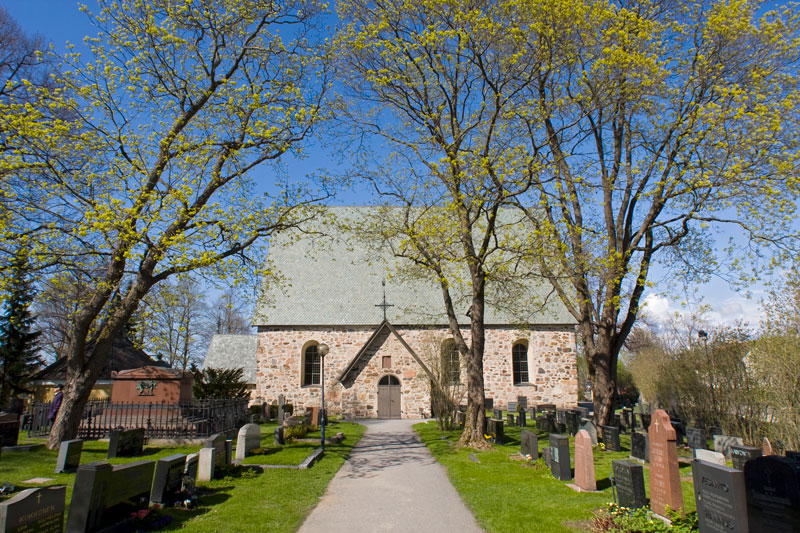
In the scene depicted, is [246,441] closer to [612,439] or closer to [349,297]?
[612,439]

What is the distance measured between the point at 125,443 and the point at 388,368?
13143mm

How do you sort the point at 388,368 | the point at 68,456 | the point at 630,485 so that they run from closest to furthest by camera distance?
1. the point at 630,485
2. the point at 68,456
3. the point at 388,368

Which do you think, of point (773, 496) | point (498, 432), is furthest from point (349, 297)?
point (773, 496)

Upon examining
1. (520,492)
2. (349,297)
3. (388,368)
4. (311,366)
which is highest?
(349,297)

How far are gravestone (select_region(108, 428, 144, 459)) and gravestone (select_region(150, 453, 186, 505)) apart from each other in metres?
4.33

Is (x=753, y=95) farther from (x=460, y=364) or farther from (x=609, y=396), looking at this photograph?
(x=460, y=364)

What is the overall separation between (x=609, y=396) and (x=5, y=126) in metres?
16.8

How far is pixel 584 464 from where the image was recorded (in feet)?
28.9

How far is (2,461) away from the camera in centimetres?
987

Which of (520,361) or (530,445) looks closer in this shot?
(530,445)

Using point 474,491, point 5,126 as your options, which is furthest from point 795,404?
point 5,126

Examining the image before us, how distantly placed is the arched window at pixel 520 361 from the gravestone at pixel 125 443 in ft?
58.5

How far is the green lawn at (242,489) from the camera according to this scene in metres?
6.77

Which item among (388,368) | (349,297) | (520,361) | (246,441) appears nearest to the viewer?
(246,441)
